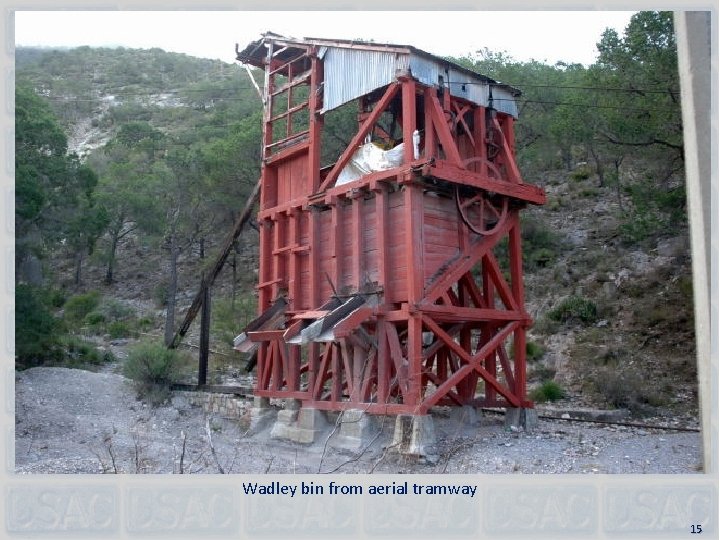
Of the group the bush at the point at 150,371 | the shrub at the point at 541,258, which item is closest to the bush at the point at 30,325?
the bush at the point at 150,371

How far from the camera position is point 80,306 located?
30.9 meters

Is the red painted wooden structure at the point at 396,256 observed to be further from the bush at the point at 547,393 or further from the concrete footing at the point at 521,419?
the bush at the point at 547,393

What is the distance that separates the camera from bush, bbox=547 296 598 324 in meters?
22.1

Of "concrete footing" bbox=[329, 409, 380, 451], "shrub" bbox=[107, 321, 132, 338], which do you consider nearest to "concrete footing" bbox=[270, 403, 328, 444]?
"concrete footing" bbox=[329, 409, 380, 451]

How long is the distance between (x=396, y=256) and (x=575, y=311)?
11.4m

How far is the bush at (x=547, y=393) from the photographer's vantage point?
1812cm

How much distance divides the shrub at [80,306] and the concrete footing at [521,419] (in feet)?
73.4

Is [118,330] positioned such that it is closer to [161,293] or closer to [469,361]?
[161,293]

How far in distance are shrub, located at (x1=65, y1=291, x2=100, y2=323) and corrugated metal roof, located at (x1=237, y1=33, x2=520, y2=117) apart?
1929 centimetres

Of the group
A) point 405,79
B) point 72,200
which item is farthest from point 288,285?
point 72,200

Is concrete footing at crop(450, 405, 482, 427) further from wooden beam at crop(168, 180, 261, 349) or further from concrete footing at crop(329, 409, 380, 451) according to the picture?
wooden beam at crop(168, 180, 261, 349)

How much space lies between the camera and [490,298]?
50.2 ft

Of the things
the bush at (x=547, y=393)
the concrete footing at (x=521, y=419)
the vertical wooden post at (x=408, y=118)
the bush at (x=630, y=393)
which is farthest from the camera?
the bush at (x=547, y=393)

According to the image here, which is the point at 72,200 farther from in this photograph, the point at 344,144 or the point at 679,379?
the point at 679,379
